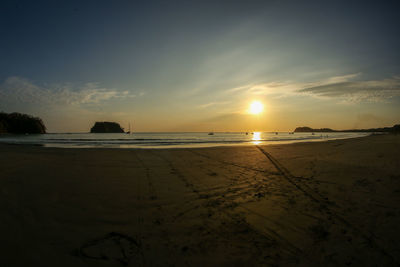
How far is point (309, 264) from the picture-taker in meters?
3.14

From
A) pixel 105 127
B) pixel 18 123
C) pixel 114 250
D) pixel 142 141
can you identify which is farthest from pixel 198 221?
pixel 105 127

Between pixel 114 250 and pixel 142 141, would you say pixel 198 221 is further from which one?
pixel 142 141

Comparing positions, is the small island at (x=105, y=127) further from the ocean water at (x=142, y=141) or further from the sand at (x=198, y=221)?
the sand at (x=198, y=221)

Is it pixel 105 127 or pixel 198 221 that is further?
pixel 105 127

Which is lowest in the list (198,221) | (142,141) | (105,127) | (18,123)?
(198,221)

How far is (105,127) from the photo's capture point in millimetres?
164000

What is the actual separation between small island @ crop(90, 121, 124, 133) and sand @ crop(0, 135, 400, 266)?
561 feet

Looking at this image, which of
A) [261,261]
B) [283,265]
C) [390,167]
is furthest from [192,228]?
[390,167]

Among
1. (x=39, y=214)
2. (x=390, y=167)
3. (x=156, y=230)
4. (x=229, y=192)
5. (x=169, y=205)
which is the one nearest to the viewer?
(x=156, y=230)

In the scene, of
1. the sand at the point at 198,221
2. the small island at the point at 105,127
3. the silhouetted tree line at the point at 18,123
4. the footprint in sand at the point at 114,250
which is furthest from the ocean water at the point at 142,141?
the small island at the point at 105,127

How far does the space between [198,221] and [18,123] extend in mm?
134868

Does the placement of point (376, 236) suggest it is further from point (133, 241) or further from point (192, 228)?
point (133, 241)

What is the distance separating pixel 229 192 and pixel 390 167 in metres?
8.41

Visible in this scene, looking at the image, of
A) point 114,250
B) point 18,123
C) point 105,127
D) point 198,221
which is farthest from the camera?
point 105,127
